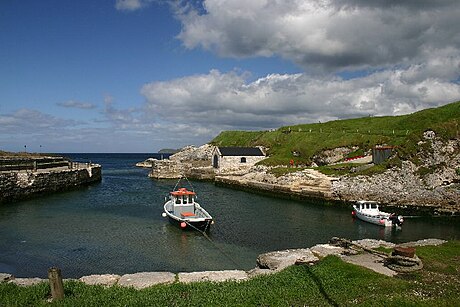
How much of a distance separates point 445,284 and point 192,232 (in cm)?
2091

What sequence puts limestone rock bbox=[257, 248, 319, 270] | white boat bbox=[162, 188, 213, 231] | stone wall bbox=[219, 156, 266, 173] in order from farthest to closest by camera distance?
stone wall bbox=[219, 156, 266, 173] → white boat bbox=[162, 188, 213, 231] → limestone rock bbox=[257, 248, 319, 270]

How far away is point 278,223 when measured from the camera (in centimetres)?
3384

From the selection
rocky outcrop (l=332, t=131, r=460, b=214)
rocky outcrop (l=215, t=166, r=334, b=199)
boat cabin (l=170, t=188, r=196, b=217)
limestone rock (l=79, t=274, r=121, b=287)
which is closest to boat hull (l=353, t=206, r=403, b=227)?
rocky outcrop (l=332, t=131, r=460, b=214)

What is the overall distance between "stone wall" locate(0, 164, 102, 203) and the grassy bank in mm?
37188

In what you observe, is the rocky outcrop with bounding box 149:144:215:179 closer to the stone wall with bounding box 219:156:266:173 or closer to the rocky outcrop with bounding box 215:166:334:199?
the stone wall with bounding box 219:156:266:173

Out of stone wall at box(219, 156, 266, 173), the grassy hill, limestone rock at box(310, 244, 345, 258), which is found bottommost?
limestone rock at box(310, 244, 345, 258)

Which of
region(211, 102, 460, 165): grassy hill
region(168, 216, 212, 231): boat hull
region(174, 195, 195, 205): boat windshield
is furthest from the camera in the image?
region(211, 102, 460, 165): grassy hill

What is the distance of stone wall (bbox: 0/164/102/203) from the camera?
4301cm

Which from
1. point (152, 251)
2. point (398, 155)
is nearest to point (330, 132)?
point (398, 155)

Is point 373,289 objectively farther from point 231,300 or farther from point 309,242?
point 309,242

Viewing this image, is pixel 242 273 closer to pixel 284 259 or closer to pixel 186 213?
pixel 284 259

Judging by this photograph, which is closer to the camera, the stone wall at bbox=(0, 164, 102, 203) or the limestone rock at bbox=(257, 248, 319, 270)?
the limestone rock at bbox=(257, 248, 319, 270)

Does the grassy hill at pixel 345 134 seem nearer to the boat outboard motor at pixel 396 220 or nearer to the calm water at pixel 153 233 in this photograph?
the boat outboard motor at pixel 396 220

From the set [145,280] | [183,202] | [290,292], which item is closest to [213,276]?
[145,280]
